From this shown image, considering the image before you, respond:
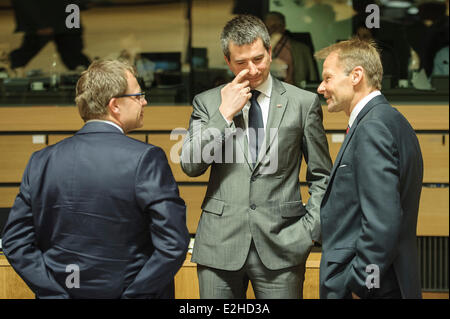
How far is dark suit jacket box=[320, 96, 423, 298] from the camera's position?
161 cm

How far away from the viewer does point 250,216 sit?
2.00 metres

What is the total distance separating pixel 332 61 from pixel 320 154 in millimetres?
346

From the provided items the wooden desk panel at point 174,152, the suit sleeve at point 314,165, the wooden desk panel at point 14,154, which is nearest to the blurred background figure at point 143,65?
the wooden desk panel at point 174,152

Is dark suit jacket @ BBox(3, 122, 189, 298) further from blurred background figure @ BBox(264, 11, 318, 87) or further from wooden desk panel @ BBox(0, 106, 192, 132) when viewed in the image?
blurred background figure @ BBox(264, 11, 318, 87)

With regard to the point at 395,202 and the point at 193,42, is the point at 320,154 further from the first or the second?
the point at 193,42

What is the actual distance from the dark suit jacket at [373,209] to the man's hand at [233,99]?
1.33ft

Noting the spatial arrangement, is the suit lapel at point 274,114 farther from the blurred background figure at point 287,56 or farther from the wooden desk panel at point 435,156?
the blurred background figure at point 287,56

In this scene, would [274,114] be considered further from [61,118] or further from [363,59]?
[61,118]

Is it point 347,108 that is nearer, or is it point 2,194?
point 347,108

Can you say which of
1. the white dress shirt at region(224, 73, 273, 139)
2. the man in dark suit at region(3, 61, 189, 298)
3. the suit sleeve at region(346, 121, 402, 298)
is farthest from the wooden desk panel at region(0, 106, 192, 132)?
the suit sleeve at region(346, 121, 402, 298)

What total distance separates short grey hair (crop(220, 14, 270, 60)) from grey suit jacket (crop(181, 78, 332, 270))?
0.23m

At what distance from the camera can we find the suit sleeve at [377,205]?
1.60m

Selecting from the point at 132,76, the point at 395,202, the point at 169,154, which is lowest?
the point at 169,154
